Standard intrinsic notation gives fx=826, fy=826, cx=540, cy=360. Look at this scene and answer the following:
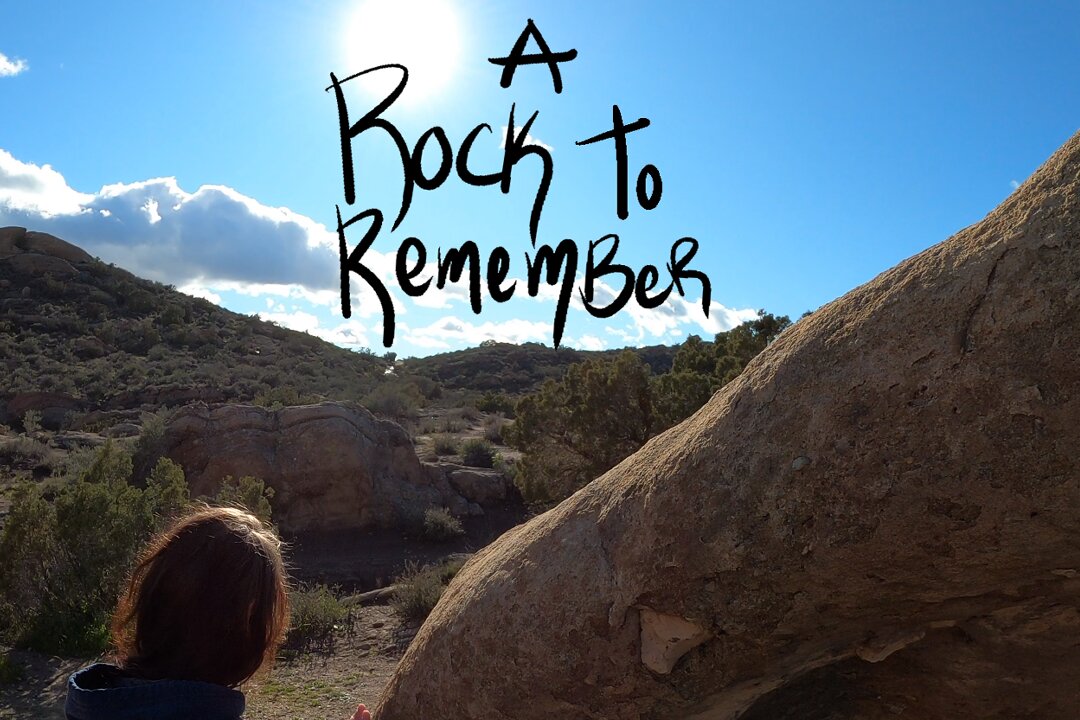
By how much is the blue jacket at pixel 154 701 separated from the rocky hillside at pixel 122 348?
70.6 ft

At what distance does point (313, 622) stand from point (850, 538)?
8.45 metres

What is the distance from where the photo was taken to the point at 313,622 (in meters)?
9.51

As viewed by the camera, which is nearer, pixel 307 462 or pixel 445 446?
pixel 307 462

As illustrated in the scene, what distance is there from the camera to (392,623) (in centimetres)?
1002

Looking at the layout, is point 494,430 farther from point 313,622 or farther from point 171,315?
point 171,315

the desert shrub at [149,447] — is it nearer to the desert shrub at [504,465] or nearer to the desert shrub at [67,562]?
the desert shrub at [67,562]

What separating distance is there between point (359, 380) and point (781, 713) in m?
31.4

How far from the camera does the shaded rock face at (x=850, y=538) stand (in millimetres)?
1998

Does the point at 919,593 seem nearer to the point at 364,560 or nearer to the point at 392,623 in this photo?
the point at 392,623

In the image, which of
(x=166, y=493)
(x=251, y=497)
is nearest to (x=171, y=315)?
(x=251, y=497)

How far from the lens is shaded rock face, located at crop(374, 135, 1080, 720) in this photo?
6.56ft

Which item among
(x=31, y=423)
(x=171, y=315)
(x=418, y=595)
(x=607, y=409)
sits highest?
(x=171, y=315)

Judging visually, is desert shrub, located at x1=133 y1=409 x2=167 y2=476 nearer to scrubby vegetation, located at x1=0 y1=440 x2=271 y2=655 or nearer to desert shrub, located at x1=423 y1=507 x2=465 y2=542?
desert shrub, located at x1=423 y1=507 x2=465 y2=542

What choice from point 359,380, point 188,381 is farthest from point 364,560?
point 359,380
